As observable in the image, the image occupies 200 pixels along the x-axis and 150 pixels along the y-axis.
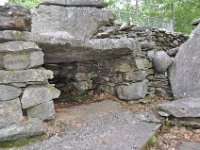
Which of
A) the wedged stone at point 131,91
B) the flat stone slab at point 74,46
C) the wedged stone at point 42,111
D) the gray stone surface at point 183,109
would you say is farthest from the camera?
the wedged stone at point 131,91

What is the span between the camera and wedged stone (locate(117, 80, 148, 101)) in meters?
5.46

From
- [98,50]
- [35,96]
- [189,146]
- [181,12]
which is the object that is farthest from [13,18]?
[181,12]

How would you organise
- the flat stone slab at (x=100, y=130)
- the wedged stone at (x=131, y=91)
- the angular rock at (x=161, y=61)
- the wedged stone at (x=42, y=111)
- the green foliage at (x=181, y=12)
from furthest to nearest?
the green foliage at (x=181, y=12) → the angular rock at (x=161, y=61) → the wedged stone at (x=131, y=91) → the wedged stone at (x=42, y=111) → the flat stone slab at (x=100, y=130)

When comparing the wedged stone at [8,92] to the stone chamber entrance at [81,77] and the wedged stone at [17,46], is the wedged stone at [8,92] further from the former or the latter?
the wedged stone at [17,46]

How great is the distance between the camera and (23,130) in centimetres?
342

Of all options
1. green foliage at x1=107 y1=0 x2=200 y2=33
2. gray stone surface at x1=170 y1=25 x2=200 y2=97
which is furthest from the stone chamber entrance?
green foliage at x1=107 y1=0 x2=200 y2=33

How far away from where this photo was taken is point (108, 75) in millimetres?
5793

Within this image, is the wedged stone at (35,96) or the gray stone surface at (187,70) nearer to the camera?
the wedged stone at (35,96)

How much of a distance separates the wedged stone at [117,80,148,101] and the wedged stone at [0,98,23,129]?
2452 mm

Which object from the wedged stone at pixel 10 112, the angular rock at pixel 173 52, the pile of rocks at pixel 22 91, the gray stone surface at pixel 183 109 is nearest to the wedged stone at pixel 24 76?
the pile of rocks at pixel 22 91

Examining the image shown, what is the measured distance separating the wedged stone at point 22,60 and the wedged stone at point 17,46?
84 mm

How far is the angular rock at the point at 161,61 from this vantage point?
5.86 metres

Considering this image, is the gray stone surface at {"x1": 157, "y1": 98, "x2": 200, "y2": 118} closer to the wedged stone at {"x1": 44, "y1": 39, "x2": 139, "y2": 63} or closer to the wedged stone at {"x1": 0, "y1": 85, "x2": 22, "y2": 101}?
the wedged stone at {"x1": 44, "y1": 39, "x2": 139, "y2": 63}

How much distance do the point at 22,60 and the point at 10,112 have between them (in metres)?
0.67
